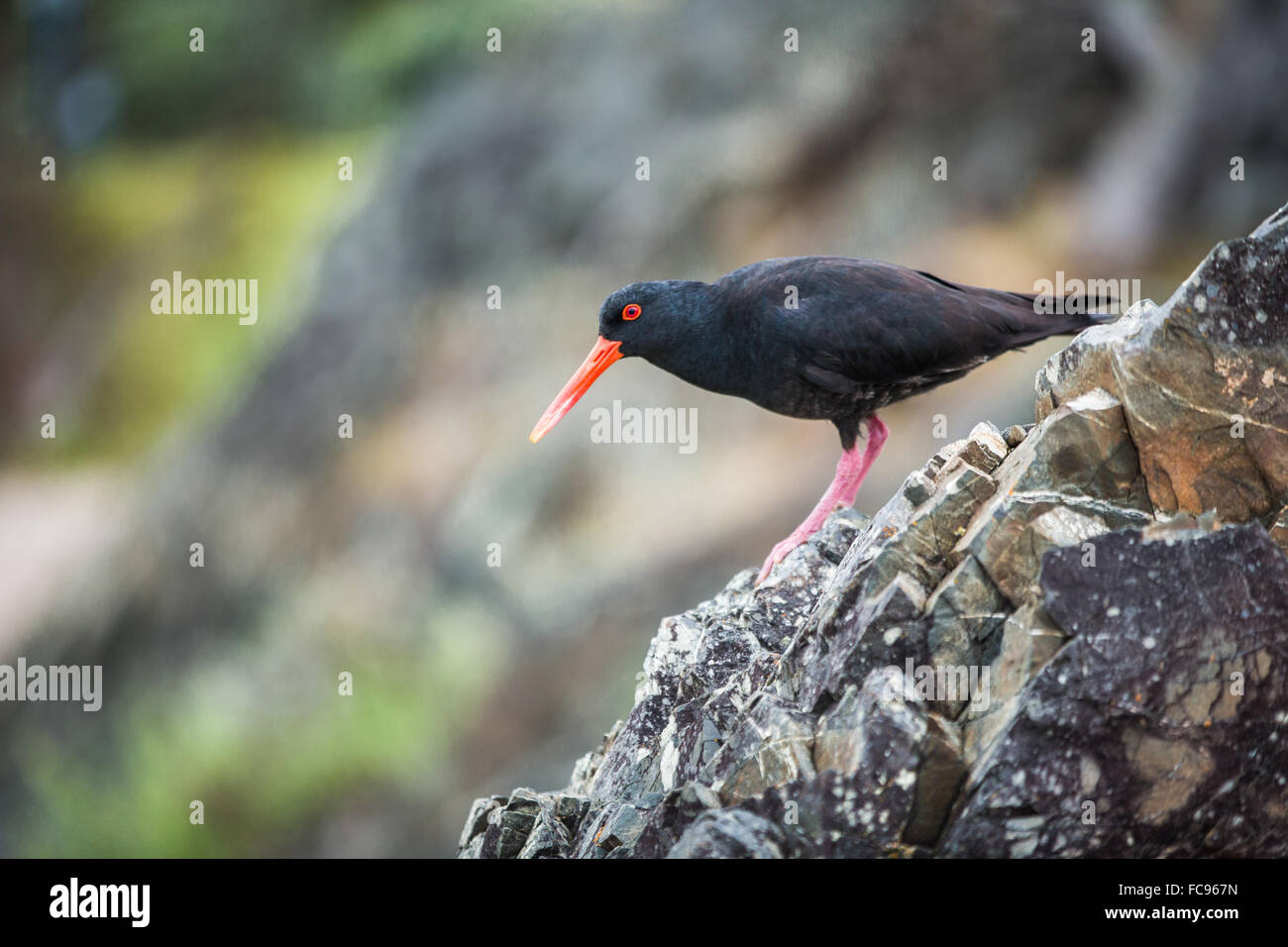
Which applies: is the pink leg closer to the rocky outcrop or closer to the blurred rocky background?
the rocky outcrop

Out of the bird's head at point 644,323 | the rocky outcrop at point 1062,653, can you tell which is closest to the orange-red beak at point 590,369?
the bird's head at point 644,323

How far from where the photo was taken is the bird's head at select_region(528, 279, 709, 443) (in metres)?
6.61

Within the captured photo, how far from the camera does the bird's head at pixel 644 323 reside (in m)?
6.61

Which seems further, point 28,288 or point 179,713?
point 28,288

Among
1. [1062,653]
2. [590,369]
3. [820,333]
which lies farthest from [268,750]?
[1062,653]

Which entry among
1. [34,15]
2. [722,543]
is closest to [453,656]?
[722,543]

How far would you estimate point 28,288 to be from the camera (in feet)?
89.1

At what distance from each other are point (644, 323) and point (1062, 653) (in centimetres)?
335

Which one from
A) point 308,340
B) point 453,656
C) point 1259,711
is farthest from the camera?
point 308,340

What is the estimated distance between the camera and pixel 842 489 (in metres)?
6.77

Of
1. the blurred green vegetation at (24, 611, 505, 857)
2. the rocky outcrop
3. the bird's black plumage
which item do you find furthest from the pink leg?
the blurred green vegetation at (24, 611, 505, 857)
